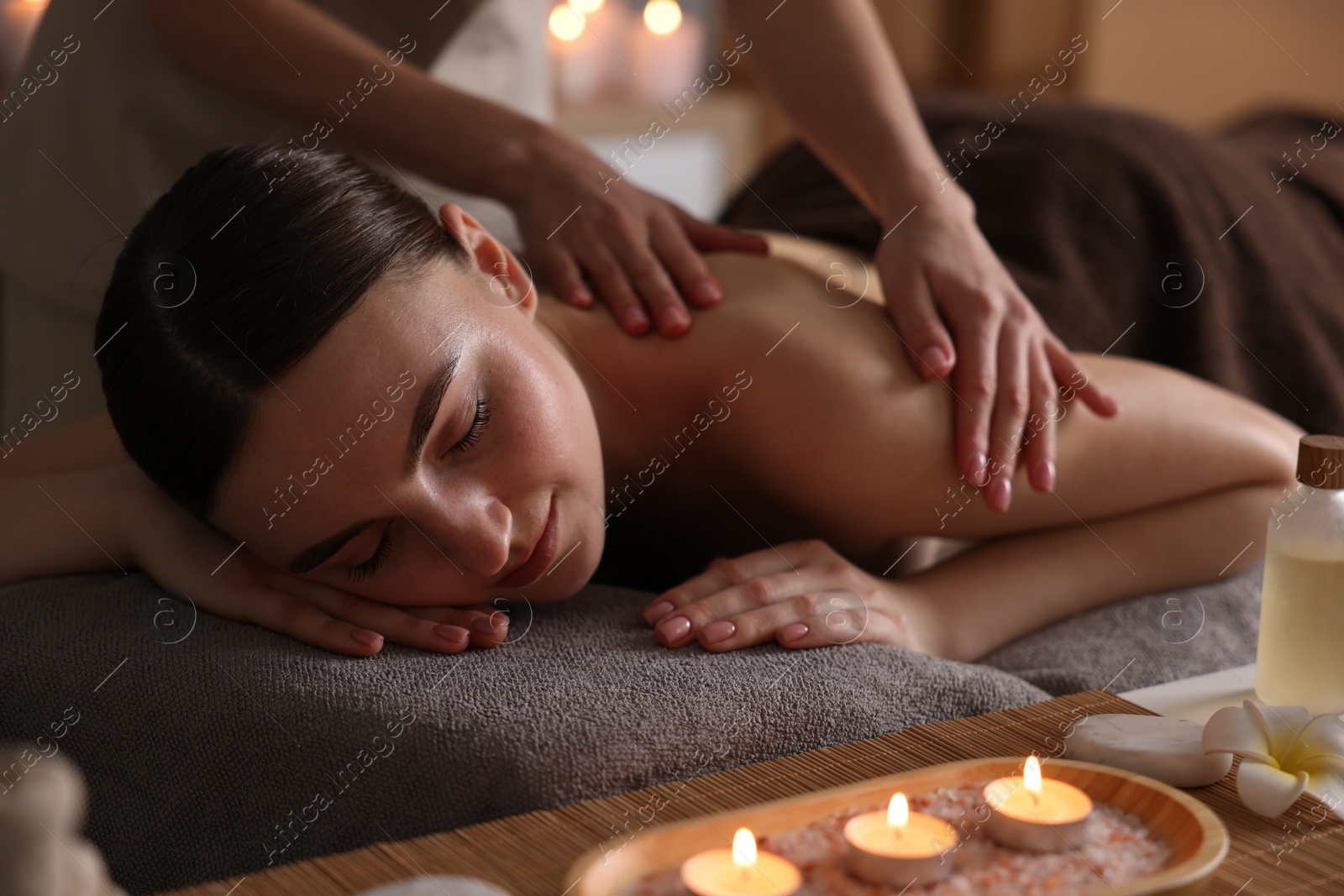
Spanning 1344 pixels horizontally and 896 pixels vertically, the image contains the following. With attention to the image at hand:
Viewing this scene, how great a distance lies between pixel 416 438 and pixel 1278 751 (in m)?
0.64

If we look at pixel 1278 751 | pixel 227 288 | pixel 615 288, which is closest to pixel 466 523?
pixel 227 288

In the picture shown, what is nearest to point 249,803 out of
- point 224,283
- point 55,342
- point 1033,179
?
point 224,283

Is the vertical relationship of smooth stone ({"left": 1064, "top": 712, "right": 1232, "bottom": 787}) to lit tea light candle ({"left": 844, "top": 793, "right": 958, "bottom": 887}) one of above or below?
below

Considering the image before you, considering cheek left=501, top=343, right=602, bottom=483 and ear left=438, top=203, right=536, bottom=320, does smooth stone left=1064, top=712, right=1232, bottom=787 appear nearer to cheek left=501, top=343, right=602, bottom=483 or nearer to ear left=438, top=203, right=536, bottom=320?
cheek left=501, top=343, right=602, bottom=483

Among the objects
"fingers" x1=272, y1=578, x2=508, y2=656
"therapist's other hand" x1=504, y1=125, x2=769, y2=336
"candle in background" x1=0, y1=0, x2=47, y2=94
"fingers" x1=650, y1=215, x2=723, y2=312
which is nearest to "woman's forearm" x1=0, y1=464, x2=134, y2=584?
"fingers" x1=272, y1=578, x2=508, y2=656

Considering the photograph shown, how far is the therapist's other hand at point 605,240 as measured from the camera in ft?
3.96

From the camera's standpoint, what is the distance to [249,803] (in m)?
0.89

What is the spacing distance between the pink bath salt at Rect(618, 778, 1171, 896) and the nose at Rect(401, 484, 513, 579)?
1.18 feet

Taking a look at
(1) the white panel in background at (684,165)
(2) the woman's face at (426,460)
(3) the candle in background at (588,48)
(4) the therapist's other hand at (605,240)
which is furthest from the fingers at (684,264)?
(3) the candle in background at (588,48)

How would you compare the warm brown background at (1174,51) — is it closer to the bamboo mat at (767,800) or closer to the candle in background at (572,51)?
the candle in background at (572,51)

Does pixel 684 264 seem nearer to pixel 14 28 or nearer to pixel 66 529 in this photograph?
pixel 66 529

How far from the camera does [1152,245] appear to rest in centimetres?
163

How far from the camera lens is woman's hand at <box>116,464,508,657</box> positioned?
972 mm

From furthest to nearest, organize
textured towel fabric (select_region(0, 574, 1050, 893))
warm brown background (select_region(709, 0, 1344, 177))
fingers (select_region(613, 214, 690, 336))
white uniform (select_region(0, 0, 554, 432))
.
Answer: warm brown background (select_region(709, 0, 1344, 177))
white uniform (select_region(0, 0, 554, 432))
fingers (select_region(613, 214, 690, 336))
textured towel fabric (select_region(0, 574, 1050, 893))
